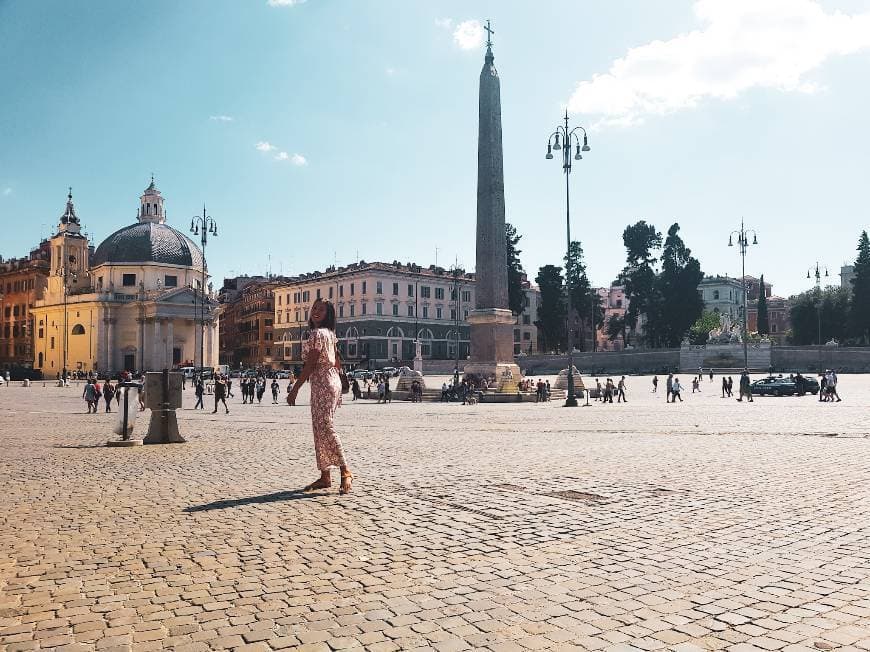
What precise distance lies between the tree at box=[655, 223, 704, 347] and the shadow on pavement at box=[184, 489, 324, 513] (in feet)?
236

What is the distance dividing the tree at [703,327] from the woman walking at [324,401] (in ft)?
253

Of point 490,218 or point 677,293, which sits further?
point 677,293

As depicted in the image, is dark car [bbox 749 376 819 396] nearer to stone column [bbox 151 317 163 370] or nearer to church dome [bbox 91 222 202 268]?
stone column [bbox 151 317 163 370]

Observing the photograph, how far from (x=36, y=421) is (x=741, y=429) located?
62.6 ft

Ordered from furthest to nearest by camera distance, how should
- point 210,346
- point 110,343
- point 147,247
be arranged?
point 210,346 → point 147,247 → point 110,343

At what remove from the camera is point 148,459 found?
11.3 meters

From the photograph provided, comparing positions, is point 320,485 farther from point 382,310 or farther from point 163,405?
point 382,310

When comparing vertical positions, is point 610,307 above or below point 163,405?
above

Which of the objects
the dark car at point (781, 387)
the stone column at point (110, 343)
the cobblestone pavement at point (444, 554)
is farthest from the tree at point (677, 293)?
the cobblestone pavement at point (444, 554)

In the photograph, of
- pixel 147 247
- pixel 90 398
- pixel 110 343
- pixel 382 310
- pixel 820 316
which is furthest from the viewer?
pixel 147 247

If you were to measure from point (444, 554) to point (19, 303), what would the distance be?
110m

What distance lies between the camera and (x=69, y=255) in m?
93.2

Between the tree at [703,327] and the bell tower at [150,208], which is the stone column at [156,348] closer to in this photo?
the bell tower at [150,208]

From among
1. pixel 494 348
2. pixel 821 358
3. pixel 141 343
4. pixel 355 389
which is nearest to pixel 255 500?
pixel 355 389
